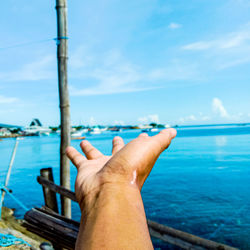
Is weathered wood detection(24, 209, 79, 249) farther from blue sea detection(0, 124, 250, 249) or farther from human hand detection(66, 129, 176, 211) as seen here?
blue sea detection(0, 124, 250, 249)

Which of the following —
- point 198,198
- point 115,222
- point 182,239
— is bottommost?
point 198,198

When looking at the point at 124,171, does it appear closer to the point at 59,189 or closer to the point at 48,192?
the point at 59,189

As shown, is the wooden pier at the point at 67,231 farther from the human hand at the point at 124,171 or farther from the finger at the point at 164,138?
the human hand at the point at 124,171

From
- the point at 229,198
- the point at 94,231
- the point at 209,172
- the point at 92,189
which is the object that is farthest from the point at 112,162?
the point at 209,172

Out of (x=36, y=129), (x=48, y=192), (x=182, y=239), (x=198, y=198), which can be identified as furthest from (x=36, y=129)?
(x=182, y=239)

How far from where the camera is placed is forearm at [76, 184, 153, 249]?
800 millimetres

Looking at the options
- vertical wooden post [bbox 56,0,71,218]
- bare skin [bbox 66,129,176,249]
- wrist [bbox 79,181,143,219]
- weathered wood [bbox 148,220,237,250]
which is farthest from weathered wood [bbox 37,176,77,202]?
wrist [bbox 79,181,143,219]

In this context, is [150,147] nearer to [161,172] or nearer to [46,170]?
[46,170]

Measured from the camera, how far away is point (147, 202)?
1548 centimetres

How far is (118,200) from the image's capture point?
954 mm

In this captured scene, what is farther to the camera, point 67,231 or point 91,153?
point 67,231

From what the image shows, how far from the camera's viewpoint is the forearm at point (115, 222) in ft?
2.62

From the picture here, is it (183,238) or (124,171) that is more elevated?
(124,171)

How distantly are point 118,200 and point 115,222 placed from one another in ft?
Result: 0.35
